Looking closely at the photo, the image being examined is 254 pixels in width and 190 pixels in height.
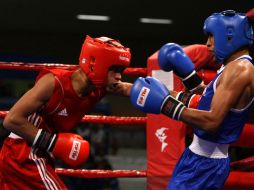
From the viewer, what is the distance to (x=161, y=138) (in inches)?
98.6

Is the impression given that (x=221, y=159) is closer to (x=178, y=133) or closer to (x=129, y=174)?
(x=178, y=133)

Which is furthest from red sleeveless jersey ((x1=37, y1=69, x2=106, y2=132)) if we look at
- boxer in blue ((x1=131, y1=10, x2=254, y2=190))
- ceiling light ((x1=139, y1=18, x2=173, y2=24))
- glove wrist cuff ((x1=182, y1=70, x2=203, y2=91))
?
ceiling light ((x1=139, y1=18, x2=173, y2=24))

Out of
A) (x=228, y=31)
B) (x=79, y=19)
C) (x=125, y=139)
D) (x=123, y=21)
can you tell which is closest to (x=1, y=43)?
(x=79, y=19)

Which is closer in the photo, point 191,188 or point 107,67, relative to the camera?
point 191,188

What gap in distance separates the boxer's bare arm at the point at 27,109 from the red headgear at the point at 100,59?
18cm

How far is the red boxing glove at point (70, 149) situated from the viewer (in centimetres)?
189

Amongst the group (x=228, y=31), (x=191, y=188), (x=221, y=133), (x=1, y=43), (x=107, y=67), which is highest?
(x=228, y=31)

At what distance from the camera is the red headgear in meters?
1.98

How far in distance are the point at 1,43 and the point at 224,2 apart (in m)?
4.39

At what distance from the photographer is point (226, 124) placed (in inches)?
71.8

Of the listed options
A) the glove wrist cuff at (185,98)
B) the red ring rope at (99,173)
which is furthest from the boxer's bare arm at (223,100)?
the red ring rope at (99,173)

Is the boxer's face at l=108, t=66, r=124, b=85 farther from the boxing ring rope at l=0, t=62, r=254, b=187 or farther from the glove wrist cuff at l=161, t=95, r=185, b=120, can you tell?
the boxing ring rope at l=0, t=62, r=254, b=187

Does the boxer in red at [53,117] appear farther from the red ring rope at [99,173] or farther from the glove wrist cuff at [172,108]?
the red ring rope at [99,173]

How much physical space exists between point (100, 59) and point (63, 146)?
13.9 inches
